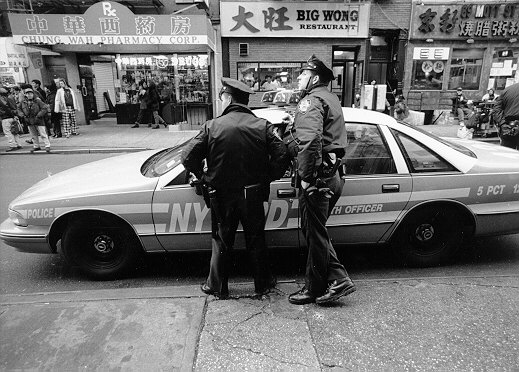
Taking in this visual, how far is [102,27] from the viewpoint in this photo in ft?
38.3

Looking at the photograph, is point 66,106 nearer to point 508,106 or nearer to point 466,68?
point 508,106

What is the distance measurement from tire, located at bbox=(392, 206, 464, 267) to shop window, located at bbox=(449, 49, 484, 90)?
15767 mm

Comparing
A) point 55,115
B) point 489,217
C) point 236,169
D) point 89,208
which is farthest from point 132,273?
point 55,115

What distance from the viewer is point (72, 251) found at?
348 centimetres

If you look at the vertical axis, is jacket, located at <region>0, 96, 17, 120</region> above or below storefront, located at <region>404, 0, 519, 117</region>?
below

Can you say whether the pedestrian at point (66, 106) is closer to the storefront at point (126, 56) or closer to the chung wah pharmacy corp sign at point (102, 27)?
the storefront at point (126, 56)

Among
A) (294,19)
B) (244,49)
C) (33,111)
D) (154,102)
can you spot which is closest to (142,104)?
(154,102)

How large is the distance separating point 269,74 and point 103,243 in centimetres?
1434

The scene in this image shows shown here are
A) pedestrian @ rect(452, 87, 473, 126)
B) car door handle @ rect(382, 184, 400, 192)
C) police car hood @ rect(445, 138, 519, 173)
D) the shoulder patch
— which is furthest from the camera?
pedestrian @ rect(452, 87, 473, 126)

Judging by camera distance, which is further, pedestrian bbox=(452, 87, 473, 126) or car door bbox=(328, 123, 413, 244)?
pedestrian bbox=(452, 87, 473, 126)

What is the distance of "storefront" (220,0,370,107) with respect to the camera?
1592 centimetres

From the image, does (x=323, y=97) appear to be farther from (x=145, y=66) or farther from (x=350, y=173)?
(x=145, y=66)

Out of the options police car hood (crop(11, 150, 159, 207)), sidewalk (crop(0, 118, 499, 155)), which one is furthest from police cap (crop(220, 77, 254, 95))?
sidewalk (crop(0, 118, 499, 155))

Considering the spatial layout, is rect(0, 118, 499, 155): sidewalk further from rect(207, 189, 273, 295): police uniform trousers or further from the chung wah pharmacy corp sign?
rect(207, 189, 273, 295): police uniform trousers
